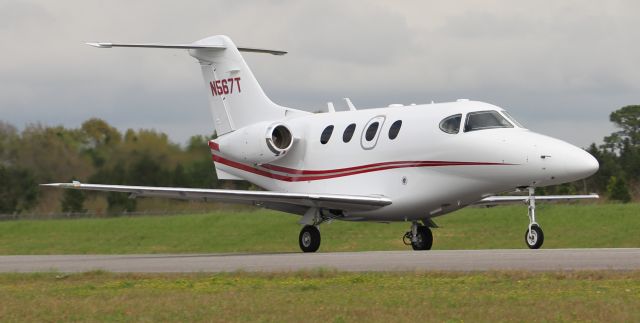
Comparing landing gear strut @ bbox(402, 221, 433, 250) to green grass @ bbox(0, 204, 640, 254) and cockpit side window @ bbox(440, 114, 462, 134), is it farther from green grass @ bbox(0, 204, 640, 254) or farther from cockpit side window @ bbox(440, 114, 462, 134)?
green grass @ bbox(0, 204, 640, 254)

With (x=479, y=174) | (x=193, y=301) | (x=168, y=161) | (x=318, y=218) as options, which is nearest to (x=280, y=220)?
(x=168, y=161)

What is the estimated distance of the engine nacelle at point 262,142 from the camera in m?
28.8

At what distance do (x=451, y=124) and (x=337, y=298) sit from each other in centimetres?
1130

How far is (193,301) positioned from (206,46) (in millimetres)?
17564

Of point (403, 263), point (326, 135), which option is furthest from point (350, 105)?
point (403, 263)

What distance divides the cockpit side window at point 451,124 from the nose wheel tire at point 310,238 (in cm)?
412

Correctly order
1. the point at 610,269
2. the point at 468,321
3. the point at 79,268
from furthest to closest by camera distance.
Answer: the point at 79,268 < the point at 610,269 < the point at 468,321

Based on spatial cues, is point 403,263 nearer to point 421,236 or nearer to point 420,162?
point 420,162

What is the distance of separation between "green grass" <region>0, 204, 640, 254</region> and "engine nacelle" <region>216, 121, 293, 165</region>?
11405mm

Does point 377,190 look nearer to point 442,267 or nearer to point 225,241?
point 442,267

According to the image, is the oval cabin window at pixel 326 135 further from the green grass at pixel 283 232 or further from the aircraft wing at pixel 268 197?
the green grass at pixel 283 232

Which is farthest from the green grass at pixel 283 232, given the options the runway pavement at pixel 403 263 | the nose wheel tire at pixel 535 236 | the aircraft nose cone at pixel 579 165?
the runway pavement at pixel 403 263

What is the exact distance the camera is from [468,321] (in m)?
12.1

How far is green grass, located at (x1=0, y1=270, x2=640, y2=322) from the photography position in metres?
12.6
